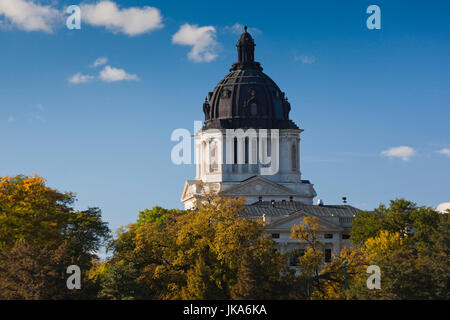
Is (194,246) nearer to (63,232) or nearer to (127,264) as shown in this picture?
(127,264)

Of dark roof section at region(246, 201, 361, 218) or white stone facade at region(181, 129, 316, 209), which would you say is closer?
dark roof section at region(246, 201, 361, 218)

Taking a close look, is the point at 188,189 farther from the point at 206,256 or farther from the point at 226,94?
the point at 206,256

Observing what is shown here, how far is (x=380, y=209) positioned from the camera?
395 feet

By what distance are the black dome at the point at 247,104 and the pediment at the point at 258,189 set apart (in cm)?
1033

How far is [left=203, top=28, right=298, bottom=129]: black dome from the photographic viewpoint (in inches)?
6816

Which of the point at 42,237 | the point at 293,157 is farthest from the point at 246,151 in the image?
the point at 42,237

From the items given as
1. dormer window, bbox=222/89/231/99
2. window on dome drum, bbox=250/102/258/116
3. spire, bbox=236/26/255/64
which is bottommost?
window on dome drum, bbox=250/102/258/116

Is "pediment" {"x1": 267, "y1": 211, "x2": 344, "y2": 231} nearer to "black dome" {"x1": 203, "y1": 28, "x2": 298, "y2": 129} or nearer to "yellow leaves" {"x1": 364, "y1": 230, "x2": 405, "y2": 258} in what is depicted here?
"yellow leaves" {"x1": 364, "y1": 230, "x2": 405, "y2": 258}

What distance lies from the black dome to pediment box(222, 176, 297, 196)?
1033 cm

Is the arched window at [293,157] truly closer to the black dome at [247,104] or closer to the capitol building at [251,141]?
the capitol building at [251,141]

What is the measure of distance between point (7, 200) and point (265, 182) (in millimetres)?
69529

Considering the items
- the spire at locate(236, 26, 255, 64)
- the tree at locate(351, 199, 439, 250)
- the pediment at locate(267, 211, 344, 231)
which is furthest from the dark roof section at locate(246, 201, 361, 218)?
the spire at locate(236, 26, 255, 64)

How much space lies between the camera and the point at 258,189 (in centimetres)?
16625
